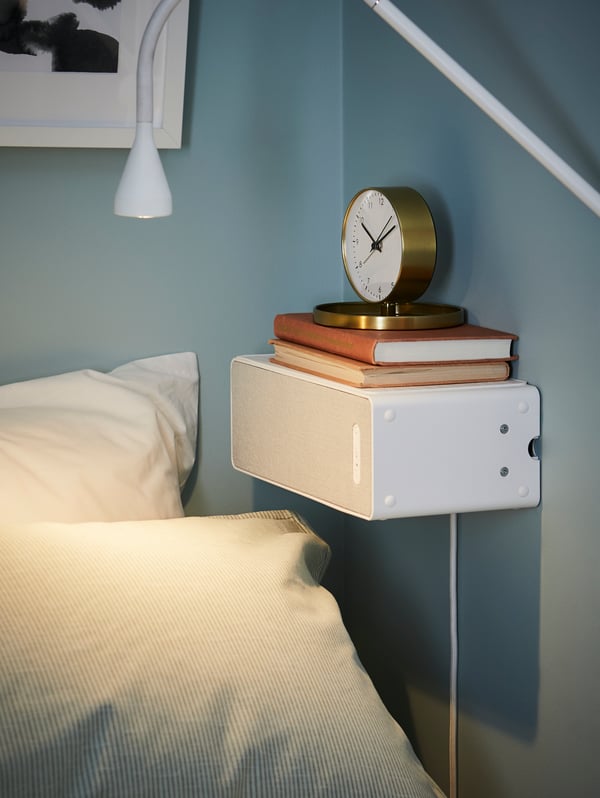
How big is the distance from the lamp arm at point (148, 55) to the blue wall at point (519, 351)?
0.40 meters

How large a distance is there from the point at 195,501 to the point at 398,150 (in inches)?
26.4

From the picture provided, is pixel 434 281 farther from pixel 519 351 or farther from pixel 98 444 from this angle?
pixel 98 444

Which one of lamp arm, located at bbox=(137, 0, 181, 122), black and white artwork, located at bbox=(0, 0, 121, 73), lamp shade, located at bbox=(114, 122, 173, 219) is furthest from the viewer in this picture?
black and white artwork, located at bbox=(0, 0, 121, 73)

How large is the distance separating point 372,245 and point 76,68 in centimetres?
55

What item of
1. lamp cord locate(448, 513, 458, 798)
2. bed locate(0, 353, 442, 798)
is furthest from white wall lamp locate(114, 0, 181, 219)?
lamp cord locate(448, 513, 458, 798)

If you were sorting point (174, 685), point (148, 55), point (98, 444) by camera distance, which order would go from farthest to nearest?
point (98, 444), point (148, 55), point (174, 685)

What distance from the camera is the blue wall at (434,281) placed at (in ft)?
3.65

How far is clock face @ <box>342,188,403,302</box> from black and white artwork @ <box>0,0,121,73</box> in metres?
0.46

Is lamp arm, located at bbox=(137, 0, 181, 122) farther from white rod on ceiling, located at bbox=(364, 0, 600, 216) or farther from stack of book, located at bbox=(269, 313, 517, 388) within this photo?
stack of book, located at bbox=(269, 313, 517, 388)

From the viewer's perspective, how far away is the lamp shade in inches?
45.2

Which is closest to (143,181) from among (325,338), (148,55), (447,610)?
(148,55)

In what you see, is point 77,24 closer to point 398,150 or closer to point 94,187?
point 94,187

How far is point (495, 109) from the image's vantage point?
932mm

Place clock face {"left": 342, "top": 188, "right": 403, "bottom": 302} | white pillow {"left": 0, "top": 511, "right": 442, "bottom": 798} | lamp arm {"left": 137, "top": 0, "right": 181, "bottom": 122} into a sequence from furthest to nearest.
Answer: clock face {"left": 342, "top": 188, "right": 403, "bottom": 302} < lamp arm {"left": 137, "top": 0, "right": 181, "bottom": 122} < white pillow {"left": 0, "top": 511, "right": 442, "bottom": 798}
